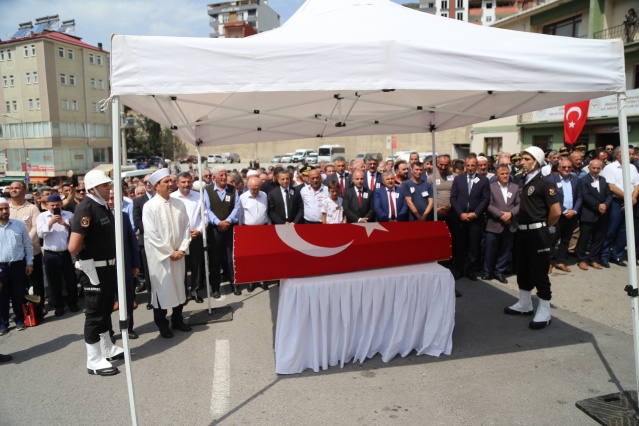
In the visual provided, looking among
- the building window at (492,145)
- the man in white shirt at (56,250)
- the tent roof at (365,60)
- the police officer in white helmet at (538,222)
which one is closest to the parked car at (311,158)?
the building window at (492,145)

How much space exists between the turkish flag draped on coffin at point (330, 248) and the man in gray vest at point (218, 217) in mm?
2303

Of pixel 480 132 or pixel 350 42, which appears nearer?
pixel 350 42

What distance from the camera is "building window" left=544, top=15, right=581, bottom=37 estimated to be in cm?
2572

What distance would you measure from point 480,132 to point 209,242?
31825 millimetres

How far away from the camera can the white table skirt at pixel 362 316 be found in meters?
4.00

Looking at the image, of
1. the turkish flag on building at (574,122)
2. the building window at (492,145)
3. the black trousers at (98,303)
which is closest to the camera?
the black trousers at (98,303)

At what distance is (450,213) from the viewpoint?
281 inches

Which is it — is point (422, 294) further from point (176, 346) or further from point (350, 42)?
point (176, 346)

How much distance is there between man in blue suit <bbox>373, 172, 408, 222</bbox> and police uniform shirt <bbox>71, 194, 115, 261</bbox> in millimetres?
3848

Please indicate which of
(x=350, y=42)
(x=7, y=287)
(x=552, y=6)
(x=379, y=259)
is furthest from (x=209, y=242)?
(x=552, y=6)

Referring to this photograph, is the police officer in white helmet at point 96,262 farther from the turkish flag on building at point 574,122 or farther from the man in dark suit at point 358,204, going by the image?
the turkish flag on building at point 574,122

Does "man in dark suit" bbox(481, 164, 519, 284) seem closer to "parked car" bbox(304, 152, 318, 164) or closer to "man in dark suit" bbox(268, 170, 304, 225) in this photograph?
"man in dark suit" bbox(268, 170, 304, 225)

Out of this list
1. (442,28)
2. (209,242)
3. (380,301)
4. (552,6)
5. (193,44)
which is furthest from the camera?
(552,6)

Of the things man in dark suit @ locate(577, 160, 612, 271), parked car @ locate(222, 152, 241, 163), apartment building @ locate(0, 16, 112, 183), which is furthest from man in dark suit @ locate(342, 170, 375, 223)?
apartment building @ locate(0, 16, 112, 183)
